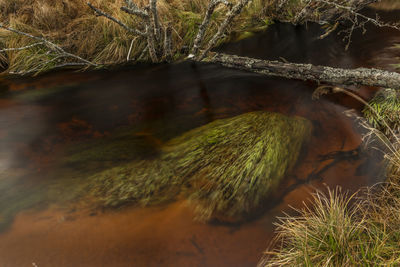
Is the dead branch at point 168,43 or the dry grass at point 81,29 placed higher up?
the dry grass at point 81,29

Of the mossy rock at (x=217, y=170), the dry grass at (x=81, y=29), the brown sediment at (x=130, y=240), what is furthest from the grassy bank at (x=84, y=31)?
the brown sediment at (x=130, y=240)

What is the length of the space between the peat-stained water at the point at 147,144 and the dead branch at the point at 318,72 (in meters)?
0.33

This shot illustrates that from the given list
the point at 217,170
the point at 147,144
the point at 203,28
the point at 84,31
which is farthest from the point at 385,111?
the point at 84,31

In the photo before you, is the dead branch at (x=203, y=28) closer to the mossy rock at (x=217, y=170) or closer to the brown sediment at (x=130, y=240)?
the mossy rock at (x=217, y=170)

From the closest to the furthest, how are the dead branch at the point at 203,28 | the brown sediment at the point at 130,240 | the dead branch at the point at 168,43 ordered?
1. the brown sediment at the point at 130,240
2. the dead branch at the point at 203,28
3. the dead branch at the point at 168,43

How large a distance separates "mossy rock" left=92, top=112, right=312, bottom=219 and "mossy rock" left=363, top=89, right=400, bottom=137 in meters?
0.91

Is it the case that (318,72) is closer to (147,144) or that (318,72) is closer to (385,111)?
(385,111)

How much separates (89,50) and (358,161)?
16.3ft

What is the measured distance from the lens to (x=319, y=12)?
6.29 meters

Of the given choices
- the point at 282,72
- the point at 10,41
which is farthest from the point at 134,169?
the point at 10,41

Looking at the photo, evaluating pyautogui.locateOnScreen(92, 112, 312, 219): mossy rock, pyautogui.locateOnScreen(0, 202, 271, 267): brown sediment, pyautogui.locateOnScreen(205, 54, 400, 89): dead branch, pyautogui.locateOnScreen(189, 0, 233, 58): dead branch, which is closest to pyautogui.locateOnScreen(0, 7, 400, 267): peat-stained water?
pyautogui.locateOnScreen(0, 202, 271, 267): brown sediment

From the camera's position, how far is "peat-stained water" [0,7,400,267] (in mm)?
2500

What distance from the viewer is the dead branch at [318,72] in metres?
3.35

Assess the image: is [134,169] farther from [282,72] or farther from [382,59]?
[382,59]
